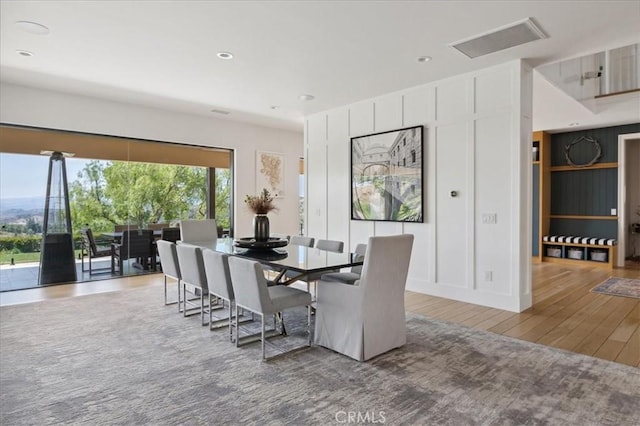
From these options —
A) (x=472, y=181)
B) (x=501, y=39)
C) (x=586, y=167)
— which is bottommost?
(x=472, y=181)

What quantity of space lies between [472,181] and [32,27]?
4776mm

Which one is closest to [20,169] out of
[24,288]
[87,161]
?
[87,161]

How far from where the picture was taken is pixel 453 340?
340 cm

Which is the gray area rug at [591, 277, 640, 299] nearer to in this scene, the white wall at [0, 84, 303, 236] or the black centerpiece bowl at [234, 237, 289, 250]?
the black centerpiece bowl at [234, 237, 289, 250]

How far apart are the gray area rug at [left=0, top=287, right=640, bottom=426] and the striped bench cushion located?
535 cm

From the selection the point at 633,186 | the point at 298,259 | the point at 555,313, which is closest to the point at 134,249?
the point at 298,259

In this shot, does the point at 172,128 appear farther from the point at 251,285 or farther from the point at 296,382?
the point at 296,382

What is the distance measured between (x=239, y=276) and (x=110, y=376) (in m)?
1.13

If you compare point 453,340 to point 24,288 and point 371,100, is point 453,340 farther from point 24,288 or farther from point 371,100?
point 24,288

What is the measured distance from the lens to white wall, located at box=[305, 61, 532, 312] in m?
4.28

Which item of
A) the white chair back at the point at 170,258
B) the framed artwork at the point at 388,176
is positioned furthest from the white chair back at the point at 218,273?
the framed artwork at the point at 388,176

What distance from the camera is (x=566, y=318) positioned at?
4082 mm

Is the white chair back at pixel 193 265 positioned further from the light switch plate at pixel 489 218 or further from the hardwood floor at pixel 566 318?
the light switch plate at pixel 489 218

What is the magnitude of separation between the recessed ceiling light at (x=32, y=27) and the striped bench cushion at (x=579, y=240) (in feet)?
28.9
